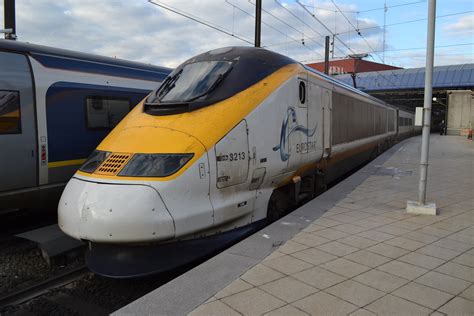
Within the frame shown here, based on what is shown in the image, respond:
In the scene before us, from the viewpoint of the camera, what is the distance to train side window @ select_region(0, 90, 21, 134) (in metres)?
5.62

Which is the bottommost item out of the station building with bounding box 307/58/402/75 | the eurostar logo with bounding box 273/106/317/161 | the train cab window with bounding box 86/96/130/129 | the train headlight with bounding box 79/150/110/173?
the train headlight with bounding box 79/150/110/173

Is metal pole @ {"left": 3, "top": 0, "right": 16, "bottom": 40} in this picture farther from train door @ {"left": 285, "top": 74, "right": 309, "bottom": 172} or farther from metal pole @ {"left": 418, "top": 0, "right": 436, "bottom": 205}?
metal pole @ {"left": 418, "top": 0, "right": 436, "bottom": 205}

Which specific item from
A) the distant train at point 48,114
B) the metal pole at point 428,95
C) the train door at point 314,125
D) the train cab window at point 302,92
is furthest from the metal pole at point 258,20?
the metal pole at point 428,95

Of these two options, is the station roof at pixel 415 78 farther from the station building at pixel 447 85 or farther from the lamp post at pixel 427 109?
the lamp post at pixel 427 109

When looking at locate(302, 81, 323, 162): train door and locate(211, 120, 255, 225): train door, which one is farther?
locate(302, 81, 323, 162): train door

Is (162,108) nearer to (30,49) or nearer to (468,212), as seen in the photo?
(30,49)

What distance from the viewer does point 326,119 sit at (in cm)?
795

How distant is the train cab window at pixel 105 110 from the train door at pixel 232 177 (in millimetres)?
3426

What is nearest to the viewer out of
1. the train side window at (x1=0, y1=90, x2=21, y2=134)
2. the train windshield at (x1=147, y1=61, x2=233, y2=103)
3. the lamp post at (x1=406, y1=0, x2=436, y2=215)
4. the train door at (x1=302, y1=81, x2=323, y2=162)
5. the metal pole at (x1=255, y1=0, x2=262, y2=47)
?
the train windshield at (x1=147, y1=61, x2=233, y2=103)

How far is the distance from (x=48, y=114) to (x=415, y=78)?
4534cm

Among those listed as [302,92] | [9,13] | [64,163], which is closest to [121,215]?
[64,163]

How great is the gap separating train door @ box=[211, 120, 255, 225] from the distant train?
127 inches

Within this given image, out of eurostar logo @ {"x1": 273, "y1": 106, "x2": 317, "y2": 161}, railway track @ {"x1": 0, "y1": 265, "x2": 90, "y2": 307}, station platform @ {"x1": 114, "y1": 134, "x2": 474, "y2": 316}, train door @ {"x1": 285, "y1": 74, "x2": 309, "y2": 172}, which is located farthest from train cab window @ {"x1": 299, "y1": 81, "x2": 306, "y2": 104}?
railway track @ {"x1": 0, "y1": 265, "x2": 90, "y2": 307}

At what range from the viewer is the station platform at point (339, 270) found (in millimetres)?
3158
